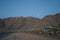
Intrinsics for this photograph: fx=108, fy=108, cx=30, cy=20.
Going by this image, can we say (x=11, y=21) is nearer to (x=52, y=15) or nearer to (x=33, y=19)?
(x=33, y=19)

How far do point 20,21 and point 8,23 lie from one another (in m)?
6.08

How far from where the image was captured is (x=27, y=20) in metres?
49.8

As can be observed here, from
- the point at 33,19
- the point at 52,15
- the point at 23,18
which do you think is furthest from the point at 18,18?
the point at 52,15

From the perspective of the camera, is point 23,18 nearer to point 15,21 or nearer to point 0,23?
point 15,21

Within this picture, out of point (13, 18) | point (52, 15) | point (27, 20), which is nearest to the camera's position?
point (52, 15)

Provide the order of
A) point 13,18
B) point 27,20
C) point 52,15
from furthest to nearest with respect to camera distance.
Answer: point 13,18 < point 27,20 < point 52,15

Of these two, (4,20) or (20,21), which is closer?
(20,21)

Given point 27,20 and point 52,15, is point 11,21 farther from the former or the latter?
point 52,15

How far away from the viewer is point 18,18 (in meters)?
52.4

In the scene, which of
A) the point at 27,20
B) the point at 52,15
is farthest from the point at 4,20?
the point at 52,15

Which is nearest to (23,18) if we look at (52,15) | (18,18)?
(18,18)

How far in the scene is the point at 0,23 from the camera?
51250 millimetres

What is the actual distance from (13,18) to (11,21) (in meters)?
2.23

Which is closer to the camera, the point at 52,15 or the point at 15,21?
the point at 52,15
